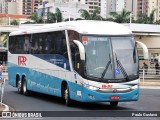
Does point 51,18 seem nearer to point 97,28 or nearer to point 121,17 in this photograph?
point 121,17

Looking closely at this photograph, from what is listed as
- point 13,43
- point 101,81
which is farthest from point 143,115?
point 13,43

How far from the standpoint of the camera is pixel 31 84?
23.5 metres

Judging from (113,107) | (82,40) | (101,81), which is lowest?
(113,107)

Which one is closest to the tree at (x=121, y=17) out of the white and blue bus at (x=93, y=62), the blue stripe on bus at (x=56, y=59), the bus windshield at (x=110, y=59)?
the blue stripe on bus at (x=56, y=59)

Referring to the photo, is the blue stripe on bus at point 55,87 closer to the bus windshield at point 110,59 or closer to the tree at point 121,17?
the bus windshield at point 110,59

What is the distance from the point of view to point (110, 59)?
57.5 ft

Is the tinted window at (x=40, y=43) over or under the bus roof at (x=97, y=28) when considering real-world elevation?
under

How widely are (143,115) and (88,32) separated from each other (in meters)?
3.96

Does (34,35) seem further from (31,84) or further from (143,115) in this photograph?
(143,115)

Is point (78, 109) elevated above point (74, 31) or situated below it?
below

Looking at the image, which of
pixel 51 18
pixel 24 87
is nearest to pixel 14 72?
pixel 24 87

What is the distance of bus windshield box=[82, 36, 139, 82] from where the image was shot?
1739 cm

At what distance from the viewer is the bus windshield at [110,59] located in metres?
17.4

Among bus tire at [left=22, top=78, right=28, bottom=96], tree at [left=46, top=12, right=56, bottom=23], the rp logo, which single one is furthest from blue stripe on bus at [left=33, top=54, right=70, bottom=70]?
tree at [left=46, top=12, right=56, bottom=23]
